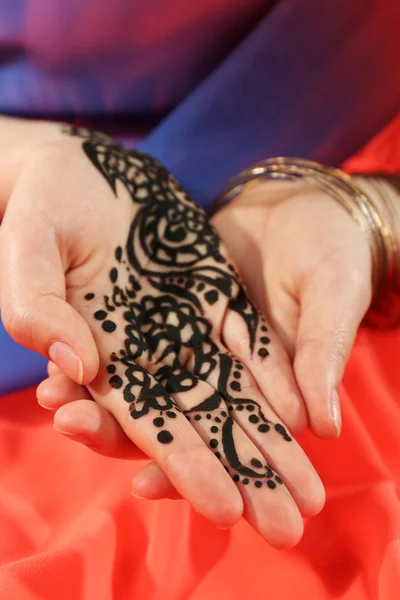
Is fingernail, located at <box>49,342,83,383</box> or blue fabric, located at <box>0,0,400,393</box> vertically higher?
blue fabric, located at <box>0,0,400,393</box>

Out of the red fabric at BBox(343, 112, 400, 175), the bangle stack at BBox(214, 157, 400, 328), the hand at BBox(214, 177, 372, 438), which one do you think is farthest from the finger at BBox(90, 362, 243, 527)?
the red fabric at BBox(343, 112, 400, 175)

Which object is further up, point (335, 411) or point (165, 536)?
point (335, 411)

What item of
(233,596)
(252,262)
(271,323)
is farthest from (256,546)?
(252,262)

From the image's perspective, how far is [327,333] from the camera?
54 centimetres

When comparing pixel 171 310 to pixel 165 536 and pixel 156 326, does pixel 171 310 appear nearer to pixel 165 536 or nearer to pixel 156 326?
pixel 156 326

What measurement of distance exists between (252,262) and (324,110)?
335 mm

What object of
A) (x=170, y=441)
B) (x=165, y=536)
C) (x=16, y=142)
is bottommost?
(x=165, y=536)

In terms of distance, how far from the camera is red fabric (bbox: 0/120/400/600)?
464 millimetres

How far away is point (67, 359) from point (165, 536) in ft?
0.64

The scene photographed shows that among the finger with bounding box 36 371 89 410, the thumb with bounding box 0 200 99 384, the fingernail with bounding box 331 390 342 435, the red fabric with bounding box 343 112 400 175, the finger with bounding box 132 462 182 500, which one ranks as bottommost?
the finger with bounding box 132 462 182 500

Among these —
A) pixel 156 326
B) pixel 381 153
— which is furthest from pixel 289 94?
pixel 156 326

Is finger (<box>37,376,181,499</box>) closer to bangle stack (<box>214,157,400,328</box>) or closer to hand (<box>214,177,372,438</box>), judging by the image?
hand (<box>214,177,372,438</box>)

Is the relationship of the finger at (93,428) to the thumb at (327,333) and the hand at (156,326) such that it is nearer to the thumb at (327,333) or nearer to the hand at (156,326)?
the hand at (156,326)

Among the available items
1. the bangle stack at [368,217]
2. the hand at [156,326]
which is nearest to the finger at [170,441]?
the hand at [156,326]
